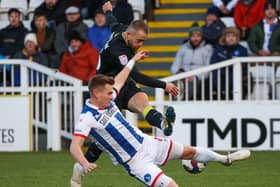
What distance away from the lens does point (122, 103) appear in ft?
46.6

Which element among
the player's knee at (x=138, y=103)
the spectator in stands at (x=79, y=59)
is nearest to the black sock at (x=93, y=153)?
the player's knee at (x=138, y=103)

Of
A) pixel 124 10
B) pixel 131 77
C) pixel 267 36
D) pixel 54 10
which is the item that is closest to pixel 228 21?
pixel 267 36

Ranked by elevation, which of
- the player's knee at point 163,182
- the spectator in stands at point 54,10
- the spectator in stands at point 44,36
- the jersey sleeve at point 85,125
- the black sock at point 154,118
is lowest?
the player's knee at point 163,182

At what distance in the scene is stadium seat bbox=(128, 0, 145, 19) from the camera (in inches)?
906

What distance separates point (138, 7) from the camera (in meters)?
23.2

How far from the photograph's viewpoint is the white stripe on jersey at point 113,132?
11.4m

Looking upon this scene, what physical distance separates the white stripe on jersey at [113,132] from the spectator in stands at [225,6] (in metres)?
11.2

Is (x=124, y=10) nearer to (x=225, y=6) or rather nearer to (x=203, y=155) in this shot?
(x=225, y=6)

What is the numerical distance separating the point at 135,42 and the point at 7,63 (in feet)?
24.0

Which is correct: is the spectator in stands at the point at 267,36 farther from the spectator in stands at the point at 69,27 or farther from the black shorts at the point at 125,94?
the black shorts at the point at 125,94

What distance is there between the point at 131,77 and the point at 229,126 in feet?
19.5

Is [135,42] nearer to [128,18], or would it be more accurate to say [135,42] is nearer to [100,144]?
[100,144]

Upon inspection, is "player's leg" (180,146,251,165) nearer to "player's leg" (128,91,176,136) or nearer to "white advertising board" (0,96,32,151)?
"player's leg" (128,91,176,136)

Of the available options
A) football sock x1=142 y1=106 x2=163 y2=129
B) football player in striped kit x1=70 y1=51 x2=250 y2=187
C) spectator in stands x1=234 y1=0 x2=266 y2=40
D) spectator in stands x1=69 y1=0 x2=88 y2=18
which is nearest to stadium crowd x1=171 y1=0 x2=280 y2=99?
spectator in stands x1=234 y1=0 x2=266 y2=40
